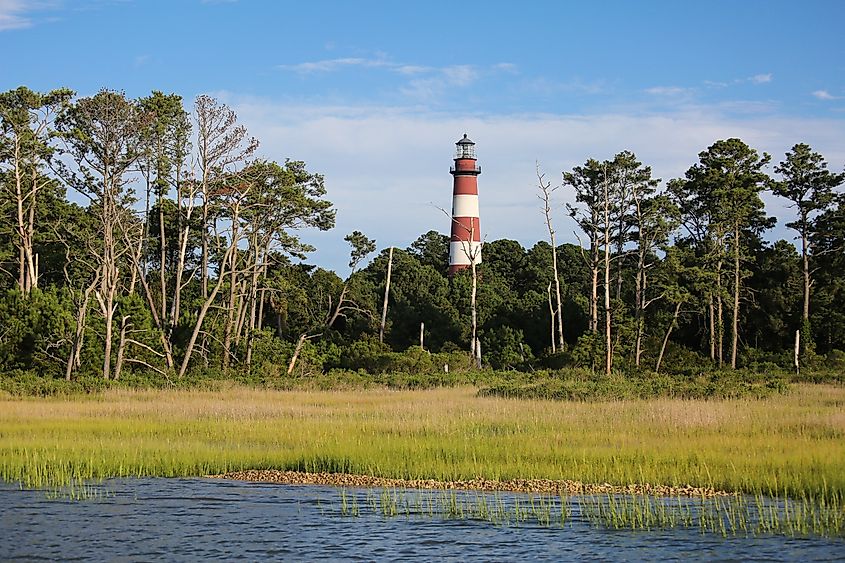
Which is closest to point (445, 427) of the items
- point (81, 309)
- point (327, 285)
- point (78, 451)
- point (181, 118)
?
point (78, 451)

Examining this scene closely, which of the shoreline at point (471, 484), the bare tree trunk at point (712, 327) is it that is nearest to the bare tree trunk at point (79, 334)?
the shoreline at point (471, 484)

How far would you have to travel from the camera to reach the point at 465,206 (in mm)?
63844

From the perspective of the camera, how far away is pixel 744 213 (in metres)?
49.8

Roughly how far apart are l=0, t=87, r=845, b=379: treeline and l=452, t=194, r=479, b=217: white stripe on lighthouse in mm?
5300

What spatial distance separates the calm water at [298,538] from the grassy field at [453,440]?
2.93m

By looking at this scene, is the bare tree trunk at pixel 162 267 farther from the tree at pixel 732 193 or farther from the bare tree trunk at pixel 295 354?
the tree at pixel 732 193

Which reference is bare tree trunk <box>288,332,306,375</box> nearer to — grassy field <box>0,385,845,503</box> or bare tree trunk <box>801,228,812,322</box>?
grassy field <box>0,385,845,503</box>

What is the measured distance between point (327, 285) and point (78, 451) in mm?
41918

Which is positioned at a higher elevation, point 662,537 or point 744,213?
point 744,213

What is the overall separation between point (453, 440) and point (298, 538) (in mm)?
8515

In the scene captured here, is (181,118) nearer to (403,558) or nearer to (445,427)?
(445,427)

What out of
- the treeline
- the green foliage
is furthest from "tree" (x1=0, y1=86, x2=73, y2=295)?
the green foliage

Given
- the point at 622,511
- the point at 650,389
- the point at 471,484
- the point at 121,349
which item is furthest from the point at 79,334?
the point at 622,511

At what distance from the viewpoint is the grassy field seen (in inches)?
696
